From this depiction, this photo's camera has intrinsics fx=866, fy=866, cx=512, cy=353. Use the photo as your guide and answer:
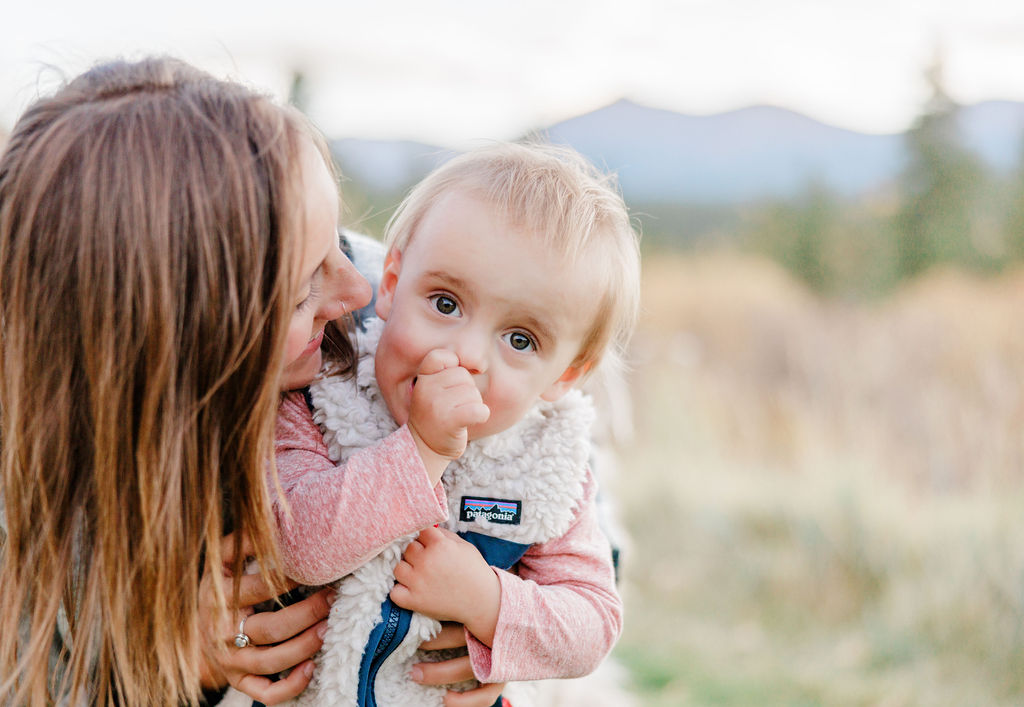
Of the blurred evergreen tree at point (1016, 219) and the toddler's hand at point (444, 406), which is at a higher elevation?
the toddler's hand at point (444, 406)

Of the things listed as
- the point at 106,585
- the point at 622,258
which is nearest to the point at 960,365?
the point at 622,258

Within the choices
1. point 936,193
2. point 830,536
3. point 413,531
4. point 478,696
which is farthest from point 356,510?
point 936,193

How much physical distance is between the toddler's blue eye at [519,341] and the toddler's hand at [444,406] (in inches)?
4.9

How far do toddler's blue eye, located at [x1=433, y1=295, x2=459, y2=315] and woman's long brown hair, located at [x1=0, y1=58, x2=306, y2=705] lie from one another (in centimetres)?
26

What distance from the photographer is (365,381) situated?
5.02ft

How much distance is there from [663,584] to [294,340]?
3.78m

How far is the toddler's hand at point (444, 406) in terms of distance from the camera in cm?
130

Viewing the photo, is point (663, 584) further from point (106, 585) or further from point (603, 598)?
point (106, 585)

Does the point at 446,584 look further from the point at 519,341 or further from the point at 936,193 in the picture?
the point at 936,193

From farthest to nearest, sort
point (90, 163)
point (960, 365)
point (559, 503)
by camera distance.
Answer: point (960, 365) < point (559, 503) < point (90, 163)

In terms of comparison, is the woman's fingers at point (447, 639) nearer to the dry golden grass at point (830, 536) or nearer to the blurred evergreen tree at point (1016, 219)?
the dry golden grass at point (830, 536)

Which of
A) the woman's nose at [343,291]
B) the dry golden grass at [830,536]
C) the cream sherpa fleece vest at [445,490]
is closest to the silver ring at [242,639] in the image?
the cream sherpa fleece vest at [445,490]

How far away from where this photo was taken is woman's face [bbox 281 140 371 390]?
4.41 feet

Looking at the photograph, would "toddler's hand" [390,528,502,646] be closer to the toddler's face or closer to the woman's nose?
the toddler's face
